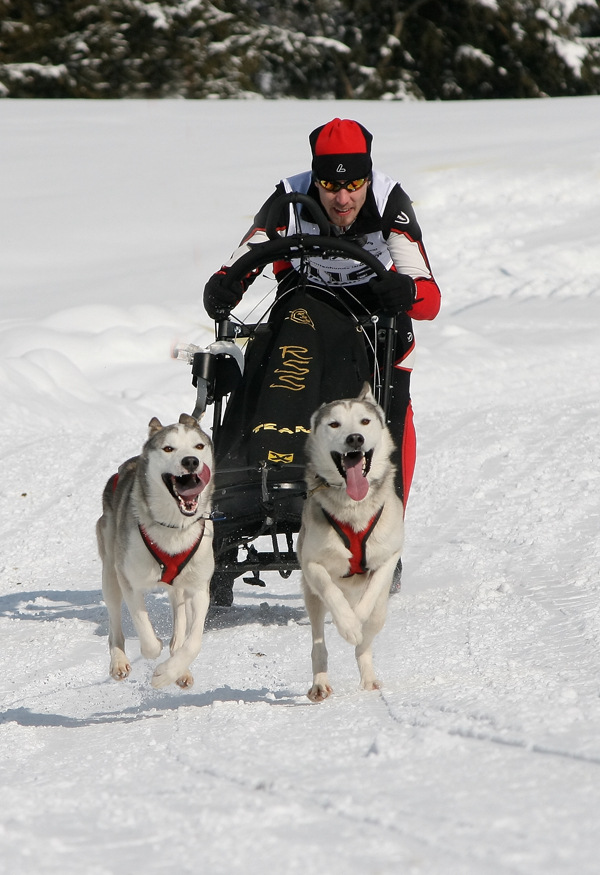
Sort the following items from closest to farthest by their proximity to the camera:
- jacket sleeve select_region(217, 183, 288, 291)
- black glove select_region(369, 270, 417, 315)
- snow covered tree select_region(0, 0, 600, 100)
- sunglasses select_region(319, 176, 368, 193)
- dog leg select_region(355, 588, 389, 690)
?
1. dog leg select_region(355, 588, 389, 690)
2. black glove select_region(369, 270, 417, 315)
3. sunglasses select_region(319, 176, 368, 193)
4. jacket sleeve select_region(217, 183, 288, 291)
5. snow covered tree select_region(0, 0, 600, 100)

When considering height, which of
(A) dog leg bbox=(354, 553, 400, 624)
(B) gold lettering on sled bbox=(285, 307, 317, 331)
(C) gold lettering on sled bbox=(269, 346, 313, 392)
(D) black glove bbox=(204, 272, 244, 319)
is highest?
(D) black glove bbox=(204, 272, 244, 319)

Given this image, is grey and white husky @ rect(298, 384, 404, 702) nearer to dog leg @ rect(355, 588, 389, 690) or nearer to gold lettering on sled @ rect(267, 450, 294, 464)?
dog leg @ rect(355, 588, 389, 690)

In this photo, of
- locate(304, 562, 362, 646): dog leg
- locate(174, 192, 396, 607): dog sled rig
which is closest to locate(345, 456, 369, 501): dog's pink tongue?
locate(304, 562, 362, 646): dog leg

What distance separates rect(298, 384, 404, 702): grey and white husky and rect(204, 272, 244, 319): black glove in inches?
35.2

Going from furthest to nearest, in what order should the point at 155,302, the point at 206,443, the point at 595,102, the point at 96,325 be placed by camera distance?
the point at 595,102, the point at 155,302, the point at 96,325, the point at 206,443

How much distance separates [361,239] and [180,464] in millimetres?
1515

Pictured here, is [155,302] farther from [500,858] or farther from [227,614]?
[500,858]

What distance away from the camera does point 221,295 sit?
4.62 meters

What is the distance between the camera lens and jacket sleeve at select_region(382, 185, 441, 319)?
467cm

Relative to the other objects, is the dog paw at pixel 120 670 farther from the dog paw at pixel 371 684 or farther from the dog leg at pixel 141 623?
the dog paw at pixel 371 684

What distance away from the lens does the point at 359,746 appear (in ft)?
8.97

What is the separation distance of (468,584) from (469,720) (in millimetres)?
2281

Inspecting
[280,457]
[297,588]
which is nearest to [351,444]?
[280,457]

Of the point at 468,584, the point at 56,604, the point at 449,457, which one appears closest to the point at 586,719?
the point at 468,584
